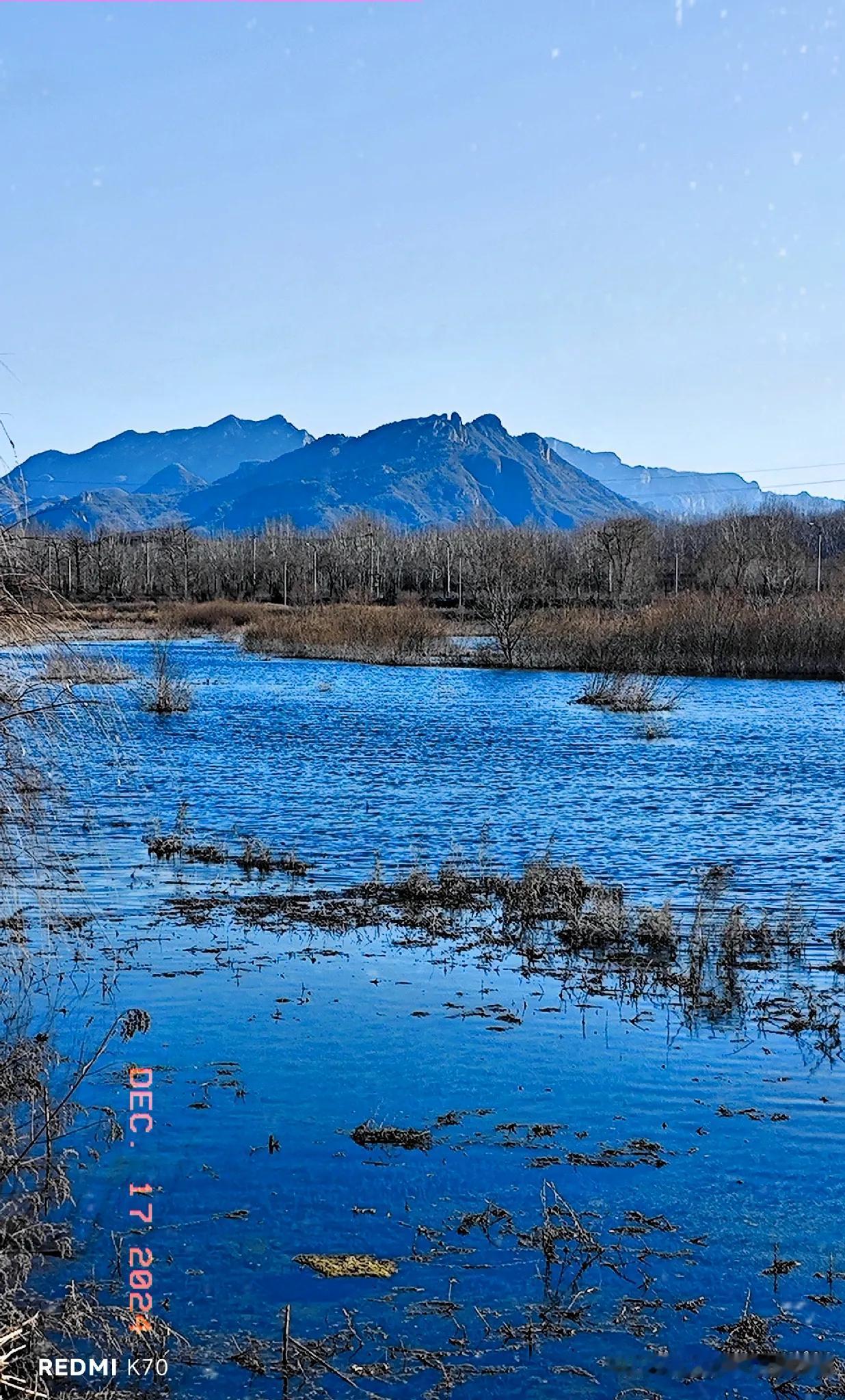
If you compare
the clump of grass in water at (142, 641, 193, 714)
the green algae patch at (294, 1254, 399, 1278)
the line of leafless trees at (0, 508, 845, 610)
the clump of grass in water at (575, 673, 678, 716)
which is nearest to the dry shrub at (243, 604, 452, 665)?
the line of leafless trees at (0, 508, 845, 610)

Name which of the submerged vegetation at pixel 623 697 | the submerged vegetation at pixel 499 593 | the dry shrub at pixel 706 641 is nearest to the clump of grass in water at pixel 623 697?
the submerged vegetation at pixel 623 697

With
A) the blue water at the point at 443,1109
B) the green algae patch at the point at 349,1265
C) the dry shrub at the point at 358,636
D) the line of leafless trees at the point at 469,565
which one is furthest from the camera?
the line of leafless trees at the point at 469,565

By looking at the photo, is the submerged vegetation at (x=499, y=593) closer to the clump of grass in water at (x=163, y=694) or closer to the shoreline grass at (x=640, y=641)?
the shoreline grass at (x=640, y=641)

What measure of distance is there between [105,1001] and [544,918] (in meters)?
5.36

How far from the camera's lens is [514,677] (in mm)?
52219

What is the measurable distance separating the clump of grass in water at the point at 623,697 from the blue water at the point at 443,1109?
19.7 meters

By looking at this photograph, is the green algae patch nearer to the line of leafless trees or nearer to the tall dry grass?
the line of leafless trees

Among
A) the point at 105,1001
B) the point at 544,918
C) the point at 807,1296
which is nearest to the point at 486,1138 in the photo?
the point at 807,1296

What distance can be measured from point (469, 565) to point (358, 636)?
8416 centimetres

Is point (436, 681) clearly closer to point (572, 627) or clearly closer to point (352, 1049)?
point (572, 627)

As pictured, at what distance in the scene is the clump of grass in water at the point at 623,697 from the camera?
41.2 meters

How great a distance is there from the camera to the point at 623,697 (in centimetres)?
4225

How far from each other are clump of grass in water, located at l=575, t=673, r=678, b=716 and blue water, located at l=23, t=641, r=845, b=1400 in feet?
64.6

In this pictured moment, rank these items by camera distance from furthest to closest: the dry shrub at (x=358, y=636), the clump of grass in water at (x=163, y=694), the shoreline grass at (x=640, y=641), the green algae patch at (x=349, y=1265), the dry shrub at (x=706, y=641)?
1. the dry shrub at (x=358, y=636)
2. the shoreline grass at (x=640, y=641)
3. the dry shrub at (x=706, y=641)
4. the clump of grass in water at (x=163, y=694)
5. the green algae patch at (x=349, y=1265)
